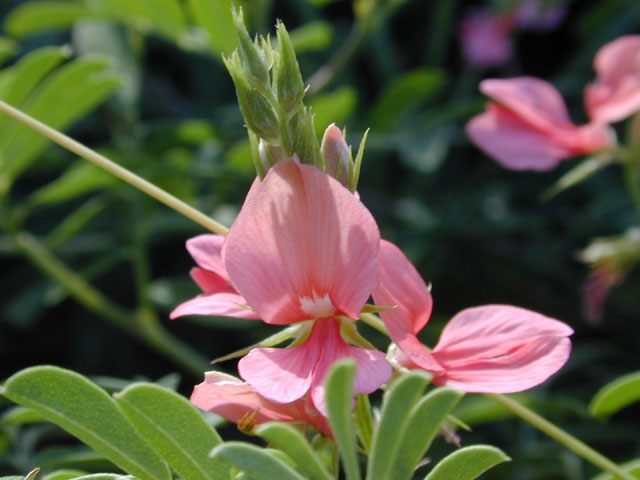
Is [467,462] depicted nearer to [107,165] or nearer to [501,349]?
[501,349]

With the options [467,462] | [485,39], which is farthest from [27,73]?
[485,39]

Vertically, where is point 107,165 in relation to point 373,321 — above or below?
above

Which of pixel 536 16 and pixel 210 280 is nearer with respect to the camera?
pixel 210 280

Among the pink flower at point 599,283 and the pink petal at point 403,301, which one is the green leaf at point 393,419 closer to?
the pink petal at point 403,301

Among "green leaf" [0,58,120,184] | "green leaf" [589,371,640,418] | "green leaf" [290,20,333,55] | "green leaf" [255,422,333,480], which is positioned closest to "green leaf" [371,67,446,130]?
"green leaf" [290,20,333,55]

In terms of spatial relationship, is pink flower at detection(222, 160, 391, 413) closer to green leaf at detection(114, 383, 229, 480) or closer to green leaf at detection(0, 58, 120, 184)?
green leaf at detection(114, 383, 229, 480)

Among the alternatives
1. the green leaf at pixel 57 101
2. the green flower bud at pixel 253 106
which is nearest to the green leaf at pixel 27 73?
the green leaf at pixel 57 101

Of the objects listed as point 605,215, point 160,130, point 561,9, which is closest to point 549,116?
point 605,215

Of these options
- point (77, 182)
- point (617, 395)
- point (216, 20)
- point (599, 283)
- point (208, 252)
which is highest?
point (216, 20)
